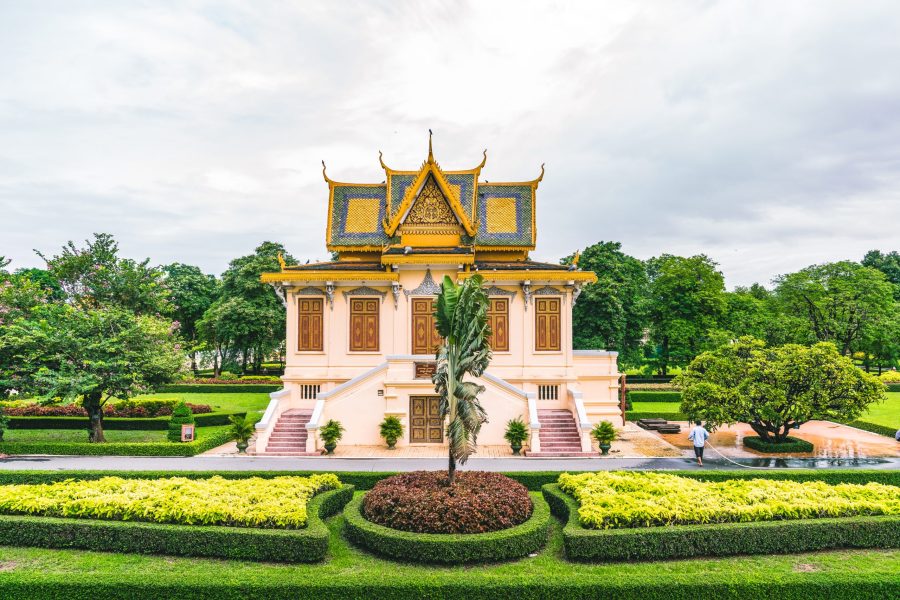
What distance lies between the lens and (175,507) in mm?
10742

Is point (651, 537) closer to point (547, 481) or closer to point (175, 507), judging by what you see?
point (547, 481)

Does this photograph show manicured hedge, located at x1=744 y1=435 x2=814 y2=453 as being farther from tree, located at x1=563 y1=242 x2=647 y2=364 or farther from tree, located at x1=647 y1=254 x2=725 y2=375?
tree, located at x1=563 y1=242 x2=647 y2=364

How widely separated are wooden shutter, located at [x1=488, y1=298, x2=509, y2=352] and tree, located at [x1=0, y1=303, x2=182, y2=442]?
13248 mm

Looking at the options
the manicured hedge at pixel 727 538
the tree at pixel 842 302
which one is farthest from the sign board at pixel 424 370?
the tree at pixel 842 302

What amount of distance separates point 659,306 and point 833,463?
23.2 meters

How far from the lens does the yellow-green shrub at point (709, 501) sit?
1041cm

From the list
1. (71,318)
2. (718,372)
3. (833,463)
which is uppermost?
(71,318)

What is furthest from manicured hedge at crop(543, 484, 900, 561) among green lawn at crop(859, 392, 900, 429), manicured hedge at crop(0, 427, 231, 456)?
green lawn at crop(859, 392, 900, 429)

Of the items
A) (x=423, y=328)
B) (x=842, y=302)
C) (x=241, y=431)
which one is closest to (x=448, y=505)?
(x=241, y=431)

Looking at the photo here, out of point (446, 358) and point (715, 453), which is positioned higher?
point (446, 358)

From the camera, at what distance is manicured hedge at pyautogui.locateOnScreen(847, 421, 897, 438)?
75.5 feet

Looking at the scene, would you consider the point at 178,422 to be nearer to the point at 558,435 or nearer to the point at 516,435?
the point at 516,435

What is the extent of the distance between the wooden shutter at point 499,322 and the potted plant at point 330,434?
25.7 feet

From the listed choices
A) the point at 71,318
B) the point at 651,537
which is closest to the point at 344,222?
the point at 71,318
